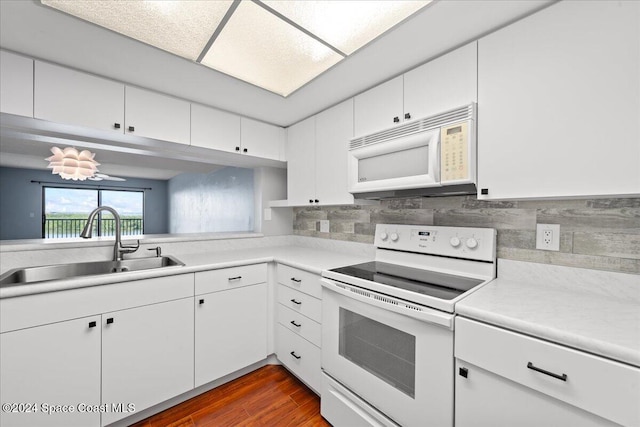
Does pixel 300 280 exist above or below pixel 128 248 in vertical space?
below

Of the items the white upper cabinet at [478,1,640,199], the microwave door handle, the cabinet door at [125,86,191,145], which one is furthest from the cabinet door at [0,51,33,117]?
the white upper cabinet at [478,1,640,199]

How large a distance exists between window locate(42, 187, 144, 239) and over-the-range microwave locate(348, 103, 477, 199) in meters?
6.29

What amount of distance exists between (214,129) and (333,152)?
1.01 metres

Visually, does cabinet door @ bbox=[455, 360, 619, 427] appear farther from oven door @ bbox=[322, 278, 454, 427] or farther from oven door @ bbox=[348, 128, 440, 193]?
oven door @ bbox=[348, 128, 440, 193]

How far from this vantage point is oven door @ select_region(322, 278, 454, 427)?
1.07 meters

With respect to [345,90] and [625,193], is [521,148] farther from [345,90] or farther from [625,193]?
[345,90]

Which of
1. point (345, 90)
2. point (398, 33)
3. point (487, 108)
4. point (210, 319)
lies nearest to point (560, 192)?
point (487, 108)

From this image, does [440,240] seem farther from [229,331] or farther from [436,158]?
[229,331]

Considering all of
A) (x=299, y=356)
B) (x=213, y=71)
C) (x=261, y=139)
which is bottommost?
(x=299, y=356)

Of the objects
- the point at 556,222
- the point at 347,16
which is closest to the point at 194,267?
the point at 347,16

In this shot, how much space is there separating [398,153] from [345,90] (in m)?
0.68

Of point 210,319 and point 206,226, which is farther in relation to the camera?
point 206,226

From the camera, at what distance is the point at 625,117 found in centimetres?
92

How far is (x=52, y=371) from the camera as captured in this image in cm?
129
